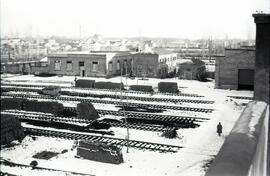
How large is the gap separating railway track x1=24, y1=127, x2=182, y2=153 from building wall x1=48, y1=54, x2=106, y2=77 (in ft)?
77.0

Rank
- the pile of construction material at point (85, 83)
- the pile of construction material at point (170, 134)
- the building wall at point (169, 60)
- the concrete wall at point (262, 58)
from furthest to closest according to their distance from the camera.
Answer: the building wall at point (169, 60) < the pile of construction material at point (85, 83) < the pile of construction material at point (170, 134) < the concrete wall at point (262, 58)

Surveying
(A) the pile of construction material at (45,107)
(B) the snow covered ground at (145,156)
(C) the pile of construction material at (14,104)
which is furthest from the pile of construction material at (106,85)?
(B) the snow covered ground at (145,156)

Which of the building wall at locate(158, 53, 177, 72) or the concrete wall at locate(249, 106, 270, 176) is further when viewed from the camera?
the building wall at locate(158, 53, 177, 72)

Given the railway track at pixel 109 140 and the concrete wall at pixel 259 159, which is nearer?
the concrete wall at pixel 259 159

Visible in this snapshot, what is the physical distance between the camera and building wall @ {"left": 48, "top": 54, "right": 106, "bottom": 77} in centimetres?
4119

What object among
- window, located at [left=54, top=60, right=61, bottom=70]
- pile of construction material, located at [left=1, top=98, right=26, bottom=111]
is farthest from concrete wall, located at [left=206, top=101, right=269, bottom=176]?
window, located at [left=54, top=60, right=61, bottom=70]

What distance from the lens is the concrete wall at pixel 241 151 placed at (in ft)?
17.9

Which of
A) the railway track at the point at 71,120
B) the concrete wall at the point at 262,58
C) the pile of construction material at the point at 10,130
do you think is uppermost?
the concrete wall at the point at 262,58

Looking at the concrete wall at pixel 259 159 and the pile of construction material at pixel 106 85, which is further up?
the concrete wall at pixel 259 159

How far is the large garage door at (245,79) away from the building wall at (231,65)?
306 millimetres

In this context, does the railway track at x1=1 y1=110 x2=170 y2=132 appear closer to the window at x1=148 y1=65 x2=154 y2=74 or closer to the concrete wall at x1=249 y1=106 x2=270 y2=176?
the concrete wall at x1=249 y1=106 x2=270 y2=176

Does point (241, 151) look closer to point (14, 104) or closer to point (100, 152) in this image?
point (100, 152)

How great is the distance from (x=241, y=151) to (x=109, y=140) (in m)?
10.5

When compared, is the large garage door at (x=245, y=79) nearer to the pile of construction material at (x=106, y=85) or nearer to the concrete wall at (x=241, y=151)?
the pile of construction material at (x=106, y=85)
